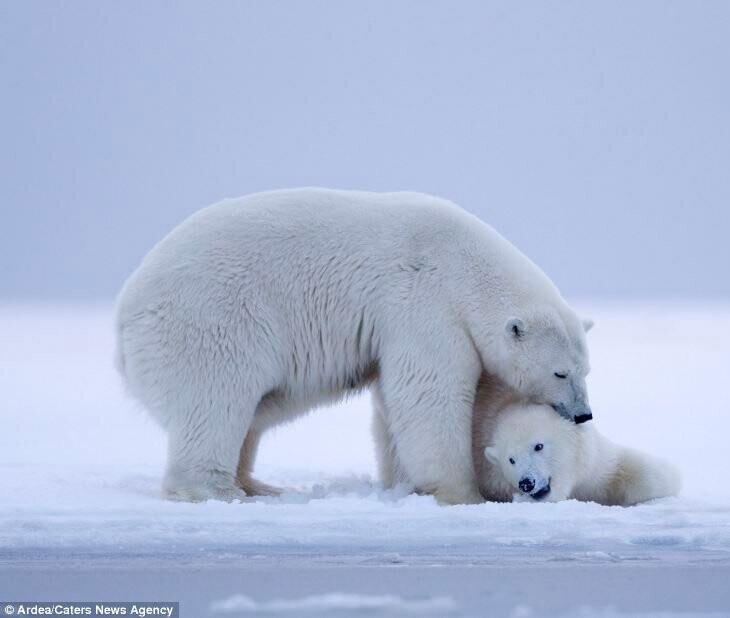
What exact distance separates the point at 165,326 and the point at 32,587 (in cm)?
190

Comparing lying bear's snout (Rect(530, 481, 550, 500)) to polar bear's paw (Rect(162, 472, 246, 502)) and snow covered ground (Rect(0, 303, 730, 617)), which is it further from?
polar bear's paw (Rect(162, 472, 246, 502))

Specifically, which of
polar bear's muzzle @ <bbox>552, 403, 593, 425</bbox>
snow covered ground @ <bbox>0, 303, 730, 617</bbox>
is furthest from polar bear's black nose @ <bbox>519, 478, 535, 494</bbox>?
polar bear's muzzle @ <bbox>552, 403, 593, 425</bbox>

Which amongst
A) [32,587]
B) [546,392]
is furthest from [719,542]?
[32,587]

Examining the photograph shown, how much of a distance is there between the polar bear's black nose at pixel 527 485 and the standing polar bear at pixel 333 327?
0.30 metres

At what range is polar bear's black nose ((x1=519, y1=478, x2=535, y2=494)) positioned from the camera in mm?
5309

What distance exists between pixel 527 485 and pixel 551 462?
0.63 feet

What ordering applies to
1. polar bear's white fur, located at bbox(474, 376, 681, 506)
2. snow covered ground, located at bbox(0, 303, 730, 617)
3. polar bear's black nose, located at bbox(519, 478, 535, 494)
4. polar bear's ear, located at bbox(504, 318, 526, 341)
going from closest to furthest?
snow covered ground, located at bbox(0, 303, 730, 617) < polar bear's black nose, located at bbox(519, 478, 535, 494) < polar bear's white fur, located at bbox(474, 376, 681, 506) < polar bear's ear, located at bbox(504, 318, 526, 341)

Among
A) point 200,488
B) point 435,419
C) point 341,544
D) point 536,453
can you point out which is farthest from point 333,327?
point 341,544

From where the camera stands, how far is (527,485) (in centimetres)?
531

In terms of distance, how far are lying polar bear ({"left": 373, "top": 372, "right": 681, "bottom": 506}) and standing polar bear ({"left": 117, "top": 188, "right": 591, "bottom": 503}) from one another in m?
0.12

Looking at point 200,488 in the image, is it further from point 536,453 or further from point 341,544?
point 536,453

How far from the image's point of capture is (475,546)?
4.38 metres

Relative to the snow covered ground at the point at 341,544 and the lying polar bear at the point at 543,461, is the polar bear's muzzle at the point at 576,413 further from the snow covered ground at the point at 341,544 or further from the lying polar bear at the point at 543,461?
the snow covered ground at the point at 341,544

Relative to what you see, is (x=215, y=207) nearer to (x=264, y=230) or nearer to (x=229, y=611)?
(x=264, y=230)
